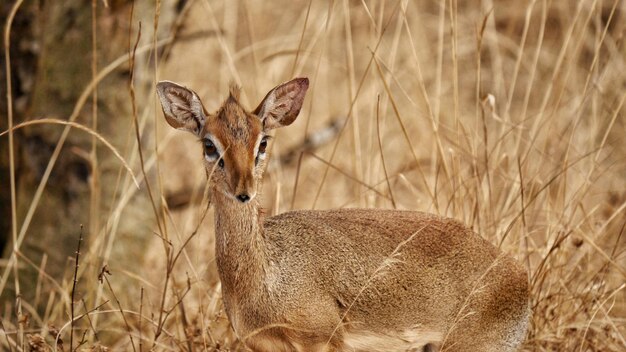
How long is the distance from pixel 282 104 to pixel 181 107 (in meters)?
0.39

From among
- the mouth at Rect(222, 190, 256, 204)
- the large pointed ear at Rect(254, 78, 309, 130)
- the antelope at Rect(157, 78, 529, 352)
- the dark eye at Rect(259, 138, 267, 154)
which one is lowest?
the antelope at Rect(157, 78, 529, 352)

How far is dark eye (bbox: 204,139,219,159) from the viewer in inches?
150

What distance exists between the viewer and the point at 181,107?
3.96m

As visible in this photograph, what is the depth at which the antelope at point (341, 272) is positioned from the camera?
3.88 m

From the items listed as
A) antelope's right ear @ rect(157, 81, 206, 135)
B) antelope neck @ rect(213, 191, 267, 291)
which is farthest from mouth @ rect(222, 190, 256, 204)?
antelope's right ear @ rect(157, 81, 206, 135)

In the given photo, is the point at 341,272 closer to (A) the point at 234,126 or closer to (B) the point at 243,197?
(B) the point at 243,197

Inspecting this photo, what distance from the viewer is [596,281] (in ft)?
16.0

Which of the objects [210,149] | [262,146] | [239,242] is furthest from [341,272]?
[210,149]

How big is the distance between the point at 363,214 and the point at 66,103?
6.98ft

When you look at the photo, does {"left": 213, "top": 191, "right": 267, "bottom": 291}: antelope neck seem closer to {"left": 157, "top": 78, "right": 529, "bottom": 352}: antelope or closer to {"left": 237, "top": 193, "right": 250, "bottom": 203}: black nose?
{"left": 157, "top": 78, "right": 529, "bottom": 352}: antelope

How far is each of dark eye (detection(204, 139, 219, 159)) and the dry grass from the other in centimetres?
39

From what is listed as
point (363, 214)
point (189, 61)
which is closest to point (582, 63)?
point (189, 61)

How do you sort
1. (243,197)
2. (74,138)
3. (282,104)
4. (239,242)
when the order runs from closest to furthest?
(243,197), (239,242), (282,104), (74,138)

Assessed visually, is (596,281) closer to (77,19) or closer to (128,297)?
(128,297)
